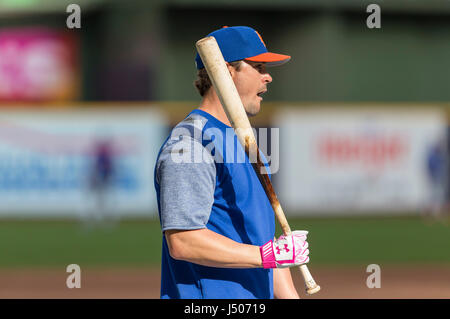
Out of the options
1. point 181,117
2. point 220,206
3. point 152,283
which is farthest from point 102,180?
point 220,206

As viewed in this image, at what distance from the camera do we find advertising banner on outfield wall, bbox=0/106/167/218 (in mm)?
17031

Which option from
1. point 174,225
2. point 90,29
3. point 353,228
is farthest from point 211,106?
point 90,29

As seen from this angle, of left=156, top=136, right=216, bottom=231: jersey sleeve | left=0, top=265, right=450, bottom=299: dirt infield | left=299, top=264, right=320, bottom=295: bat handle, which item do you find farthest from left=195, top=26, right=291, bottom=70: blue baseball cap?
left=0, top=265, right=450, bottom=299: dirt infield

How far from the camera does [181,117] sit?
17984 mm

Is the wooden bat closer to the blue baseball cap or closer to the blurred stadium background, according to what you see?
the blue baseball cap

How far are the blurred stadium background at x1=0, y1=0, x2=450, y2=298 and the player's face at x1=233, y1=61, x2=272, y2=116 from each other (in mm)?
1397

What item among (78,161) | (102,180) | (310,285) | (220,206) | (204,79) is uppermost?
(78,161)

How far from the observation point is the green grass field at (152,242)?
1258 cm

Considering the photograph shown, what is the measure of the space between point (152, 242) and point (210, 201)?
12.0 m

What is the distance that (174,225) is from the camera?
9.43 ft

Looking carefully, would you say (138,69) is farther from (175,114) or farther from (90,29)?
(175,114)

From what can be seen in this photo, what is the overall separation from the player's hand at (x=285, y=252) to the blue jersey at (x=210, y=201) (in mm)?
107

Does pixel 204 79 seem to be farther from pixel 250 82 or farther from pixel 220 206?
pixel 220 206

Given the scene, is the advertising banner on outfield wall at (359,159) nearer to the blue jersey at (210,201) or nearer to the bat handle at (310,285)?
the bat handle at (310,285)
